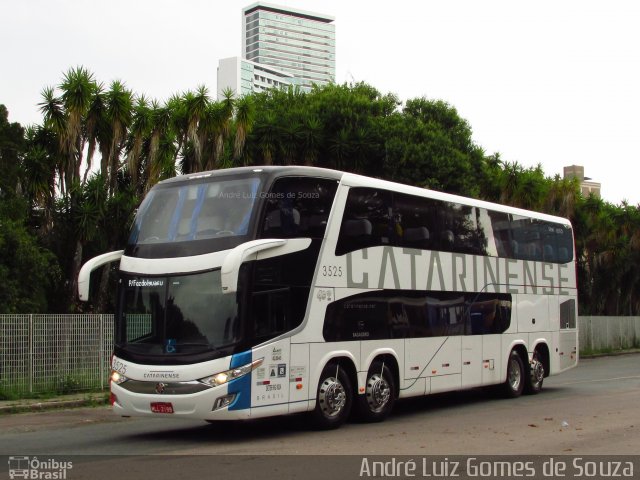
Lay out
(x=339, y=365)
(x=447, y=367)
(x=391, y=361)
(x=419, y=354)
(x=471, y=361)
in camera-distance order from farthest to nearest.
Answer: (x=471, y=361)
(x=447, y=367)
(x=419, y=354)
(x=391, y=361)
(x=339, y=365)

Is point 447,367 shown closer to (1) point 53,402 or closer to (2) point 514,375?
(2) point 514,375

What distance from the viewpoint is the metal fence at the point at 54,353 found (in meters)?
18.1

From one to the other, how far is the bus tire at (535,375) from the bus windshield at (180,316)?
9516mm

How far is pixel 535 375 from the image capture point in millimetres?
19047

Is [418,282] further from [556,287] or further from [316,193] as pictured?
[556,287]

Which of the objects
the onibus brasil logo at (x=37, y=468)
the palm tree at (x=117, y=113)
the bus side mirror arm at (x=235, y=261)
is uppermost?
the palm tree at (x=117, y=113)

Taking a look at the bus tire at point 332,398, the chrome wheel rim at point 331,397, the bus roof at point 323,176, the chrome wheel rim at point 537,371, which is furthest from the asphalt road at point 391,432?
the bus roof at point 323,176

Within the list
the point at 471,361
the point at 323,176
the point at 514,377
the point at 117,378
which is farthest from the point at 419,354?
the point at 117,378

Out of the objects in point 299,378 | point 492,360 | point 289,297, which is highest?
point 289,297

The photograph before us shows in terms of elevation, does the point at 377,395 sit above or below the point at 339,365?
below

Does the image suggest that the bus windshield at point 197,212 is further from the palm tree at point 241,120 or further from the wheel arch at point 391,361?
the palm tree at point 241,120

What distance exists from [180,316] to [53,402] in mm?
7025

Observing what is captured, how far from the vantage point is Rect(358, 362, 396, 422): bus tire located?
13688 millimetres

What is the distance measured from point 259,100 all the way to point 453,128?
10126mm
